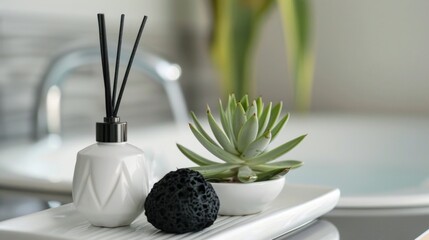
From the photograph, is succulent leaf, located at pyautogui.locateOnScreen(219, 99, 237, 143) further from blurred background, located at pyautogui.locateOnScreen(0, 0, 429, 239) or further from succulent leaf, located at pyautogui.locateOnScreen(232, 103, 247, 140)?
blurred background, located at pyautogui.locateOnScreen(0, 0, 429, 239)

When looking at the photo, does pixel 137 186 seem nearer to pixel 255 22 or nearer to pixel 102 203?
pixel 102 203

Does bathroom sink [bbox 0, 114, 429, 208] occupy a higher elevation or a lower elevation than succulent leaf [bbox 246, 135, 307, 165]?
lower

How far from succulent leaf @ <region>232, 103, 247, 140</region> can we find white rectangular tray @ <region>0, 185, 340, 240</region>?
0.07 meters

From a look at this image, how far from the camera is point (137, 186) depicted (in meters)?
0.58

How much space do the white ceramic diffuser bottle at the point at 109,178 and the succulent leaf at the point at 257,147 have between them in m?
0.09

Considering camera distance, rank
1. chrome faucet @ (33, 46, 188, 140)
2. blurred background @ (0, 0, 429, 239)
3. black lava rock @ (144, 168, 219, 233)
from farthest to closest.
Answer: blurred background @ (0, 0, 429, 239) < chrome faucet @ (33, 46, 188, 140) < black lava rock @ (144, 168, 219, 233)

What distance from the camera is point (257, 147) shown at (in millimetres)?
624

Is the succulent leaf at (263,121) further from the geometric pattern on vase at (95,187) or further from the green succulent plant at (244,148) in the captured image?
the geometric pattern on vase at (95,187)

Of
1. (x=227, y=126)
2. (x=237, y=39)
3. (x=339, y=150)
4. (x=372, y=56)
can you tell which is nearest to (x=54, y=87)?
(x=227, y=126)

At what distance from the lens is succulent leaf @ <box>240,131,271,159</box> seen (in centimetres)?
62

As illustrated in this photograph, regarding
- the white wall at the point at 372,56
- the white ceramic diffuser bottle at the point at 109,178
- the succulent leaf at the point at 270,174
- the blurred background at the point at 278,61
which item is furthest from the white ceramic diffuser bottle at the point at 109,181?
the white wall at the point at 372,56

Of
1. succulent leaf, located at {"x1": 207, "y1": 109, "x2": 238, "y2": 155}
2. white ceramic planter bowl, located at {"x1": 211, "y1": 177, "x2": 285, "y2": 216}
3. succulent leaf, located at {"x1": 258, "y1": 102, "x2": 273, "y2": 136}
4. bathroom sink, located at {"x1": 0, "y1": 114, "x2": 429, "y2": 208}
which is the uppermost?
succulent leaf, located at {"x1": 258, "y1": 102, "x2": 273, "y2": 136}

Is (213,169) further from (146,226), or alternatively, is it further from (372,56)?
(372,56)

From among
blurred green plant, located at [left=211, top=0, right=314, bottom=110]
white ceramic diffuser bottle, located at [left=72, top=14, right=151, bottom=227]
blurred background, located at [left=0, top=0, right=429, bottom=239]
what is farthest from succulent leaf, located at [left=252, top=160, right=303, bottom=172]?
blurred green plant, located at [left=211, top=0, right=314, bottom=110]
